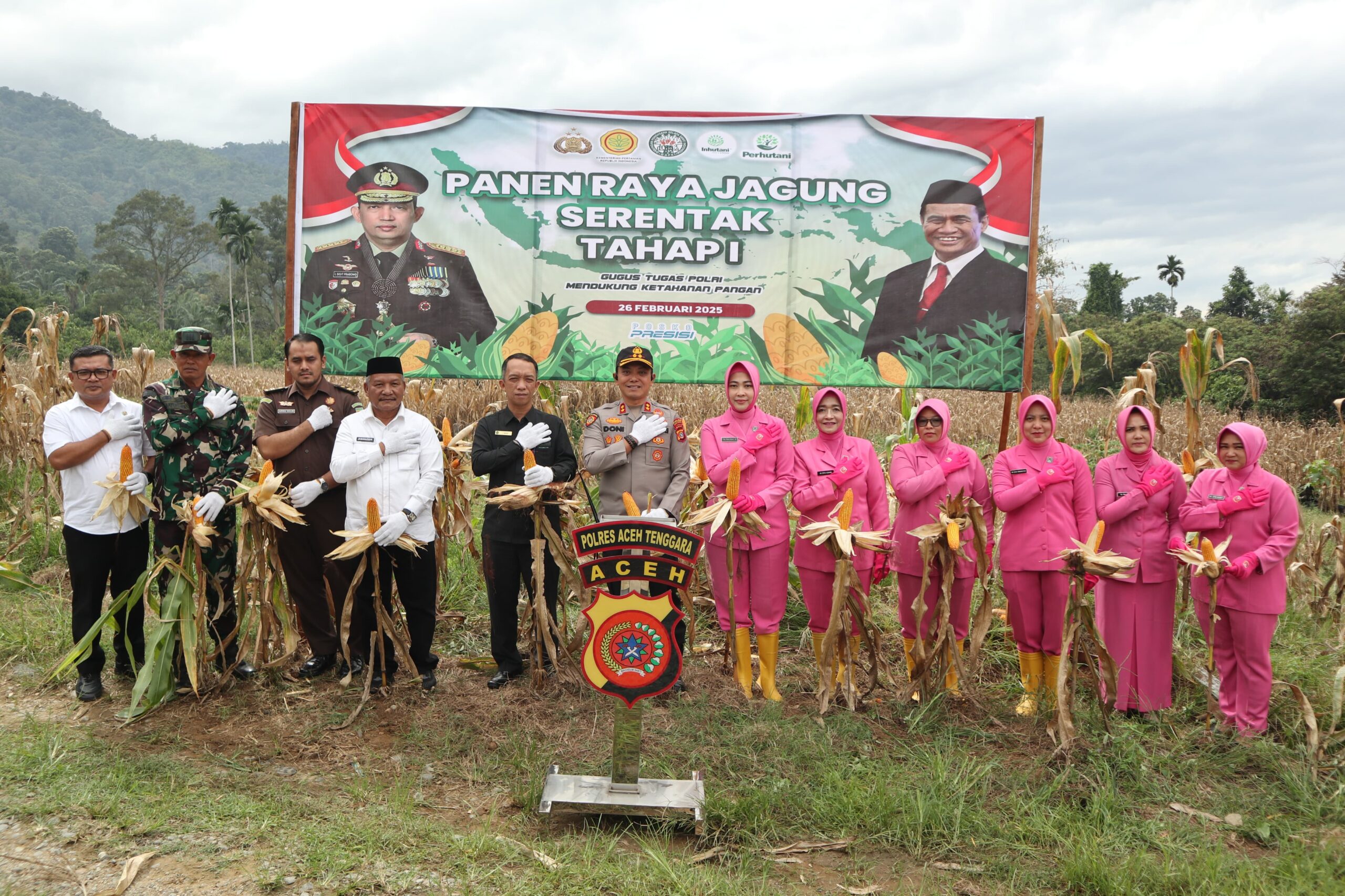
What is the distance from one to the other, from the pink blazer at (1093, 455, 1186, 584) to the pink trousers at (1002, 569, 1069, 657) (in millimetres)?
342

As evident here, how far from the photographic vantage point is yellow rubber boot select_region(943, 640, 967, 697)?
4953mm

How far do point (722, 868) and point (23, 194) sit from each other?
132932mm

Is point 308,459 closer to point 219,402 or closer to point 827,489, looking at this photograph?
point 219,402

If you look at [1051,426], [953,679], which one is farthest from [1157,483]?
[953,679]

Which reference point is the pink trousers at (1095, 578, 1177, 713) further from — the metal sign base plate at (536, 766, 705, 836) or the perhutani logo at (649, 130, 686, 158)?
the perhutani logo at (649, 130, 686, 158)

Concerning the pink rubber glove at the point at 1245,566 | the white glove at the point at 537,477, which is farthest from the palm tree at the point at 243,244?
the pink rubber glove at the point at 1245,566

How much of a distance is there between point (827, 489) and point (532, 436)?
67.0 inches

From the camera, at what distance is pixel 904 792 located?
12.8 feet

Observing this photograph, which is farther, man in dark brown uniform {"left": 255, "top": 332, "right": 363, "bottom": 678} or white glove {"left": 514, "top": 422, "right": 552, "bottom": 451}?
man in dark brown uniform {"left": 255, "top": 332, "right": 363, "bottom": 678}

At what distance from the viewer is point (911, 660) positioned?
5.14m

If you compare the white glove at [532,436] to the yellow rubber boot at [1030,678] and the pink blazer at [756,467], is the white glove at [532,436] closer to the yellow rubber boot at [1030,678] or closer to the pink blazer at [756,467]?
the pink blazer at [756,467]

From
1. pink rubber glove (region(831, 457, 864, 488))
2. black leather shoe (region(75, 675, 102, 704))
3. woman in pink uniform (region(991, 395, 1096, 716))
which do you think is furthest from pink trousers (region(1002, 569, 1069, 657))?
black leather shoe (region(75, 675, 102, 704))

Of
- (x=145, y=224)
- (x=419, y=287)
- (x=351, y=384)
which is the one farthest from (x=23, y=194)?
(x=419, y=287)

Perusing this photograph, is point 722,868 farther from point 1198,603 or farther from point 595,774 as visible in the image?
point 1198,603
